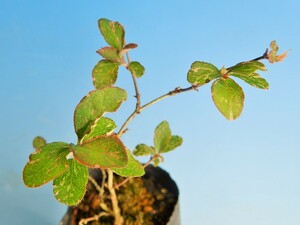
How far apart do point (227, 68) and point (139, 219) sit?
0.59m

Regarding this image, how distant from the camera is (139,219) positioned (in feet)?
4.63

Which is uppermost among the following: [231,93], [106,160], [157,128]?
[157,128]

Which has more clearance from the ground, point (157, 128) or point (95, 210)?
point (157, 128)

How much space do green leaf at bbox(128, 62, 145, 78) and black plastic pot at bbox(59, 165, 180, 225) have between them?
445mm

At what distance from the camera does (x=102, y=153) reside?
77 centimetres

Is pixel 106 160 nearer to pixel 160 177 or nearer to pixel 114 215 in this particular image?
pixel 114 215

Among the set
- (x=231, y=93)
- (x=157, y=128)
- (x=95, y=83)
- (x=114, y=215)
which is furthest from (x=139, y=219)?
(x=231, y=93)

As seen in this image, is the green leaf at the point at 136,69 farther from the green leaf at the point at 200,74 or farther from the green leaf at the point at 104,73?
the green leaf at the point at 200,74

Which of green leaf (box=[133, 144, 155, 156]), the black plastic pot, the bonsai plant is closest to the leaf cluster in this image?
the bonsai plant

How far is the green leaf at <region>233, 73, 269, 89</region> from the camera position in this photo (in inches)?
36.2

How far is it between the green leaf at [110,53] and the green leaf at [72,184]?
26 centimetres

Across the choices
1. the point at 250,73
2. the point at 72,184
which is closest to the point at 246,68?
the point at 250,73

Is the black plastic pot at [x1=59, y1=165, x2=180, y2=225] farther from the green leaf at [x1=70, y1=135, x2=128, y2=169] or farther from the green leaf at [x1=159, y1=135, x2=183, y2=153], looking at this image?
the green leaf at [x1=70, y1=135, x2=128, y2=169]

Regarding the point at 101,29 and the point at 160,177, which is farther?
the point at 160,177
